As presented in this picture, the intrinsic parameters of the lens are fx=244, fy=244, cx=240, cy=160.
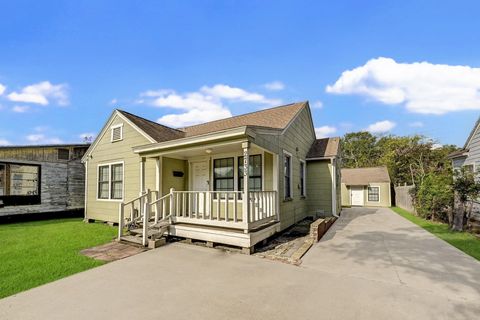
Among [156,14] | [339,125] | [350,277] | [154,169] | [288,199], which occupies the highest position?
[339,125]

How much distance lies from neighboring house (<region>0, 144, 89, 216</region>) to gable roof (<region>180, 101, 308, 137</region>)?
261 inches

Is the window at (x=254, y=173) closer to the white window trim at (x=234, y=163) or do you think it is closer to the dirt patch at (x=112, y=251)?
the white window trim at (x=234, y=163)

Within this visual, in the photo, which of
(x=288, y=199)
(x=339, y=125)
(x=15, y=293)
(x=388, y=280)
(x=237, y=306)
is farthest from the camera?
(x=339, y=125)

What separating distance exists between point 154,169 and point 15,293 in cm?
559

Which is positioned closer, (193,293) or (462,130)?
(193,293)

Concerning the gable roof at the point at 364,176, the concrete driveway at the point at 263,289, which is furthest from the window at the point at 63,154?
the gable roof at the point at 364,176

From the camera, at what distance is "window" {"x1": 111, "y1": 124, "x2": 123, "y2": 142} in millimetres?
10266

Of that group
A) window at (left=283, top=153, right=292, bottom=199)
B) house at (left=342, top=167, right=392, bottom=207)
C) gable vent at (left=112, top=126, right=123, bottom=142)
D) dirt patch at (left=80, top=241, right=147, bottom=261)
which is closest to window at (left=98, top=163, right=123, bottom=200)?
gable vent at (left=112, top=126, right=123, bottom=142)

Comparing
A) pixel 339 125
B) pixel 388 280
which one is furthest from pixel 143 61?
pixel 339 125

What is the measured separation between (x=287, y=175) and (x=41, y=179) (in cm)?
1190

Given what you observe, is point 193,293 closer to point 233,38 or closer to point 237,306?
point 237,306

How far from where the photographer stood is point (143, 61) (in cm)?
1096

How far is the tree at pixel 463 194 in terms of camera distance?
28.1ft

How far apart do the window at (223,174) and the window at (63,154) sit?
30.9ft
